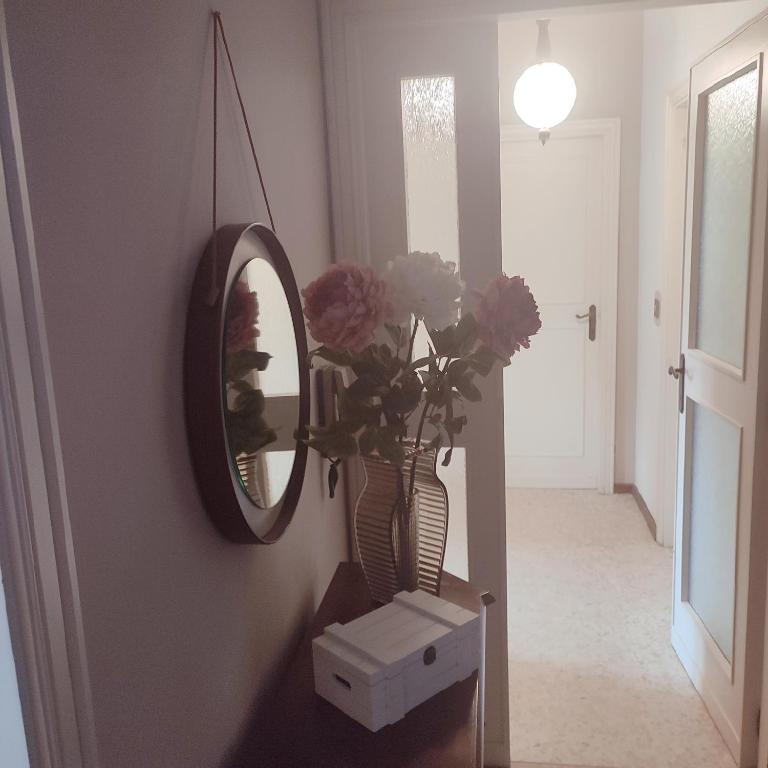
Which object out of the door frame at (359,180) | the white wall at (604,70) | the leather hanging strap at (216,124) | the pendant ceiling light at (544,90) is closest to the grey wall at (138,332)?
the leather hanging strap at (216,124)

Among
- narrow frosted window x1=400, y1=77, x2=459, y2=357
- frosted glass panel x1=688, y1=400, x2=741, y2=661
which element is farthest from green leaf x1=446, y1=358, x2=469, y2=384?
frosted glass panel x1=688, y1=400, x2=741, y2=661

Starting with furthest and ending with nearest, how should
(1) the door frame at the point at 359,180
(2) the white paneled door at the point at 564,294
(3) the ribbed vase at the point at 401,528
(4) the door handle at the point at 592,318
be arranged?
(4) the door handle at the point at 592,318 < (2) the white paneled door at the point at 564,294 < (1) the door frame at the point at 359,180 < (3) the ribbed vase at the point at 401,528

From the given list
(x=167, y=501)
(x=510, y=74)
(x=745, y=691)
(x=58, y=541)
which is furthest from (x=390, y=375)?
(x=510, y=74)

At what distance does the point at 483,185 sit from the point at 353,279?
0.87 metres

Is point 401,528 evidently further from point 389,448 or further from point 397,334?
point 397,334

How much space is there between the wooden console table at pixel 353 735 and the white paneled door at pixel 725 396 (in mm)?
1118

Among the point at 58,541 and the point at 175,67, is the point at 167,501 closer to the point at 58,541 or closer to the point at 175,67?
the point at 58,541

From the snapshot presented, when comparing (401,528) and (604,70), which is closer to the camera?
(401,528)

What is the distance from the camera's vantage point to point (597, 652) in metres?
2.54

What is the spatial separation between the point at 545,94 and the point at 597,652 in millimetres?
2206

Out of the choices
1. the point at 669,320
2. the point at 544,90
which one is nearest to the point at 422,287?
the point at 544,90

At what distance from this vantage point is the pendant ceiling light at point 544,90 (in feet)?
9.41

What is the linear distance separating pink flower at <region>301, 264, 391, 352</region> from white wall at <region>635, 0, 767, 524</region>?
7.20ft

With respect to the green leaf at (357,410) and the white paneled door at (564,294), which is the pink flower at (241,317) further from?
the white paneled door at (564,294)
